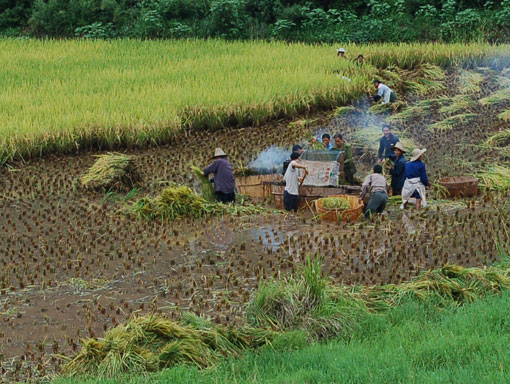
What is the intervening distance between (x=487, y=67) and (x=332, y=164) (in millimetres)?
9027

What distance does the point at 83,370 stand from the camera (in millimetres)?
6359

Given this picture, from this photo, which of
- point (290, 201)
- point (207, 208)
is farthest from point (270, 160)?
point (207, 208)

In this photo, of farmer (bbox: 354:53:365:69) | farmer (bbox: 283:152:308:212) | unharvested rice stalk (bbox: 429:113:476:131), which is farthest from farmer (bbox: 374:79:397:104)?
farmer (bbox: 283:152:308:212)

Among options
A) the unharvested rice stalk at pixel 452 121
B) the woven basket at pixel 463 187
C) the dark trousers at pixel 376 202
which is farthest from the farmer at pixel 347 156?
the unharvested rice stalk at pixel 452 121

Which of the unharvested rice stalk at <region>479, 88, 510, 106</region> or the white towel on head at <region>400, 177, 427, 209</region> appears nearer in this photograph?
the white towel on head at <region>400, 177, 427, 209</region>

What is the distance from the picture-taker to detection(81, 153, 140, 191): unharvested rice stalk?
11961mm

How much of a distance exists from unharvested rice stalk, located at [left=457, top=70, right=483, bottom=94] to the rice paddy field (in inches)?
2.1

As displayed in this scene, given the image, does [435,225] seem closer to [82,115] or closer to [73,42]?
[82,115]

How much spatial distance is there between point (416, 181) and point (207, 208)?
8.38 feet

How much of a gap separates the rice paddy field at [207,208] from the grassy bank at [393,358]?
16.1 inches

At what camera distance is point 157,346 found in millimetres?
6680

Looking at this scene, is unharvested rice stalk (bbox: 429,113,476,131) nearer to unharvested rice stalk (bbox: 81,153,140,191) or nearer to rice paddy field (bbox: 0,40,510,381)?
rice paddy field (bbox: 0,40,510,381)

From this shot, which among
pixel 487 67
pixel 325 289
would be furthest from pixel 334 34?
pixel 325 289

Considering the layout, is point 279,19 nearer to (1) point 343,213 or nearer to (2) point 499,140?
(2) point 499,140
